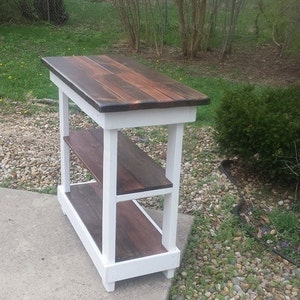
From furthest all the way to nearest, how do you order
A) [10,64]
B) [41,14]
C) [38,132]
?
1. [41,14]
2. [10,64]
3. [38,132]

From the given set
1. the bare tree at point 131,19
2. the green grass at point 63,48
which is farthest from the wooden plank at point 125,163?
the bare tree at point 131,19

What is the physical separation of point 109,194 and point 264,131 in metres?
1.73

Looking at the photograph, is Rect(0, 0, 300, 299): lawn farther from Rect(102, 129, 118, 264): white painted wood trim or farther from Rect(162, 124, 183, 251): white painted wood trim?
Rect(102, 129, 118, 264): white painted wood trim

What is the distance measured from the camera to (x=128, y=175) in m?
2.82

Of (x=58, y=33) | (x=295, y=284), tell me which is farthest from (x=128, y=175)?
(x=58, y=33)

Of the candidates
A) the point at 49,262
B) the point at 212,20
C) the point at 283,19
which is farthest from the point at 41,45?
the point at 49,262

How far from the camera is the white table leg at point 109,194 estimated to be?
249cm

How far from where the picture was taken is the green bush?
12.6 ft

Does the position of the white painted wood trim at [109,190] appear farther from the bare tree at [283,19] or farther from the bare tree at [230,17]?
the bare tree at [230,17]

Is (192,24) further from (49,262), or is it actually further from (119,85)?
(49,262)

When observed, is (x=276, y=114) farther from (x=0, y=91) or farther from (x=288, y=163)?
(x=0, y=91)

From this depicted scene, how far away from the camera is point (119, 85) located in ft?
8.90

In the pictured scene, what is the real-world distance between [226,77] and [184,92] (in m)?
5.91

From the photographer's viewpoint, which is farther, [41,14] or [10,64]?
[41,14]
